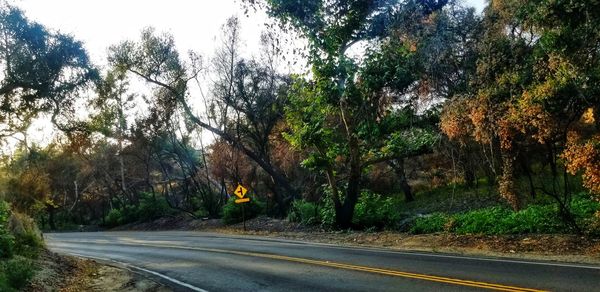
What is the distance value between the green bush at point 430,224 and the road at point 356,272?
169 inches

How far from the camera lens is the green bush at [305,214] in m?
25.9

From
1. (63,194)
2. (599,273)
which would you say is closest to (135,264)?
(599,273)

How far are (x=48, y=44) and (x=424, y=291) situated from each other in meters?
15.3

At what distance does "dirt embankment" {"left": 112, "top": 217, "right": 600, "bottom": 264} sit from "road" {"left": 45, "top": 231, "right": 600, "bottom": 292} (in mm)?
1350

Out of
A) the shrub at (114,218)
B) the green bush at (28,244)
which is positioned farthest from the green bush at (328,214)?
the shrub at (114,218)

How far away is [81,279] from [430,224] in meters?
12.8

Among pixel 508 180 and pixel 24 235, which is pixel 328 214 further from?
pixel 24 235

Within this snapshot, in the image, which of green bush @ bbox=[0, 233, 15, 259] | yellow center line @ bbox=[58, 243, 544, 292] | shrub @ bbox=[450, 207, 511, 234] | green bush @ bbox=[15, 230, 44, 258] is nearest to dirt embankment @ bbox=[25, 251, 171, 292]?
green bush @ bbox=[15, 230, 44, 258]

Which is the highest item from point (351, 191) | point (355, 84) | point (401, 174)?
point (355, 84)

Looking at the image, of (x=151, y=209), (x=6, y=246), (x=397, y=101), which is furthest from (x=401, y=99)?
(x=151, y=209)

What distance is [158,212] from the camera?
44719 millimetres

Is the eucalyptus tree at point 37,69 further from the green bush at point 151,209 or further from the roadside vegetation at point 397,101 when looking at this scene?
the green bush at point 151,209

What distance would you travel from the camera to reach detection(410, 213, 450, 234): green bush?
18.7 m

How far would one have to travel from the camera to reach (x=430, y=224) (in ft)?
62.6
